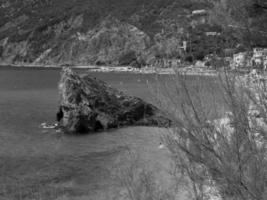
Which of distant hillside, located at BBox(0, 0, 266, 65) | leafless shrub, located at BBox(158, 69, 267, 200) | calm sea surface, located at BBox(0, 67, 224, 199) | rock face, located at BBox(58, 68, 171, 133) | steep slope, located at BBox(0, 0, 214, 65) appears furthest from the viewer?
steep slope, located at BBox(0, 0, 214, 65)

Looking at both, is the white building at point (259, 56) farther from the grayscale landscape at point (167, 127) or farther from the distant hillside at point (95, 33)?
the distant hillside at point (95, 33)

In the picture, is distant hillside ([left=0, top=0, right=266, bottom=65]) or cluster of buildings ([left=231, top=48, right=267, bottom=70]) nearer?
cluster of buildings ([left=231, top=48, right=267, bottom=70])

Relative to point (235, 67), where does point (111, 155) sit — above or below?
below

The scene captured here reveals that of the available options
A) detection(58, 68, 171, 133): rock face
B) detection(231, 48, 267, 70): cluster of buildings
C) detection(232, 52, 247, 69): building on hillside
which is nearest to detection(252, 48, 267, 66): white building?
detection(231, 48, 267, 70): cluster of buildings

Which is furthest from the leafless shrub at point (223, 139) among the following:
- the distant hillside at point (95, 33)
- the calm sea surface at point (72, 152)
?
the distant hillside at point (95, 33)

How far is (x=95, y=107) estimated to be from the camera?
40312 mm

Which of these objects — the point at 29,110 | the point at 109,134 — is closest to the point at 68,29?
the point at 29,110

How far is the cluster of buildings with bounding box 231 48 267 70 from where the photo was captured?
5.90 metres

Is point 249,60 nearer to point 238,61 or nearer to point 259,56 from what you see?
point 259,56

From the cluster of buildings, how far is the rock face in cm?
3020

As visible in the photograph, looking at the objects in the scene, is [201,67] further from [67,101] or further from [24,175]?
[67,101]

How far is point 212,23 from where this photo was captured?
747cm

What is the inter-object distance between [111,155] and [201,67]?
2054 centimetres

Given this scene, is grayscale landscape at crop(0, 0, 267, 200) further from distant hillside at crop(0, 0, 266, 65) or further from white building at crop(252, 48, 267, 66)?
distant hillside at crop(0, 0, 266, 65)
